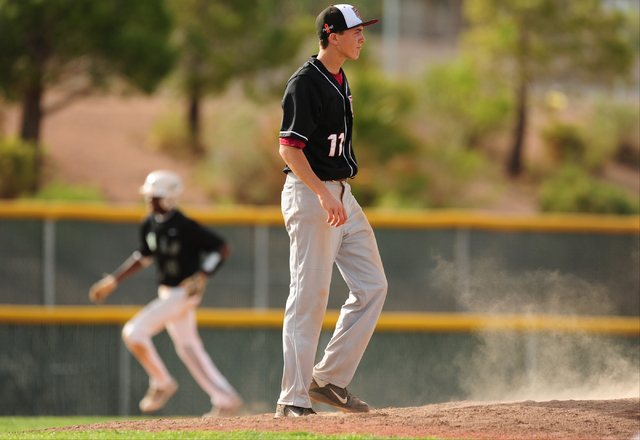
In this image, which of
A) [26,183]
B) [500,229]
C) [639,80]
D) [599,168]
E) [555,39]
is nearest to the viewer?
[500,229]

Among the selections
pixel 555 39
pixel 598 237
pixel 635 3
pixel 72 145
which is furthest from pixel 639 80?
pixel 598 237

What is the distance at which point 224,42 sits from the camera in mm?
22438

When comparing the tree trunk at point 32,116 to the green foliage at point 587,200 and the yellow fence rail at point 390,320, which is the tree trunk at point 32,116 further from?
the green foliage at point 587,200

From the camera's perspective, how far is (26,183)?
16.7 meters

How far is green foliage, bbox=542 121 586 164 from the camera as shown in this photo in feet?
85.4

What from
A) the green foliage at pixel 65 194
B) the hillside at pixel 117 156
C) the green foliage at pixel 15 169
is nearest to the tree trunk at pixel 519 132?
the hillside at pixel 117 156

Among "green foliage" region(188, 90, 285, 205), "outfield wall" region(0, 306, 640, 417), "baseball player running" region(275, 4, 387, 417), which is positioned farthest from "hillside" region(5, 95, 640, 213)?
"baseball player running" region(275, 4, 387, 417)

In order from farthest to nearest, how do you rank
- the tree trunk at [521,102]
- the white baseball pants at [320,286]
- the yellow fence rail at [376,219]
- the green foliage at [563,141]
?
the green foliage at [563,141] → the tree trunk at [521,102] → the yellow fence rail at [376,219] → the white baseball pants at [320,286]

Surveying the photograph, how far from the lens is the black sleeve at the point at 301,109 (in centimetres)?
431

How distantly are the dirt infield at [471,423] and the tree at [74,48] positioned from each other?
1285 centimetres

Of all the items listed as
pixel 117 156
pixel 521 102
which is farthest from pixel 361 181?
pixel 117 156

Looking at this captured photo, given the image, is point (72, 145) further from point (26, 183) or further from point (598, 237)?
point (598, 237)

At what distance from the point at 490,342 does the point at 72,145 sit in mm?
17594

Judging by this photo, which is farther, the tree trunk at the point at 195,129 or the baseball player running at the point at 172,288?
the tree trunk at the point at 195,129
